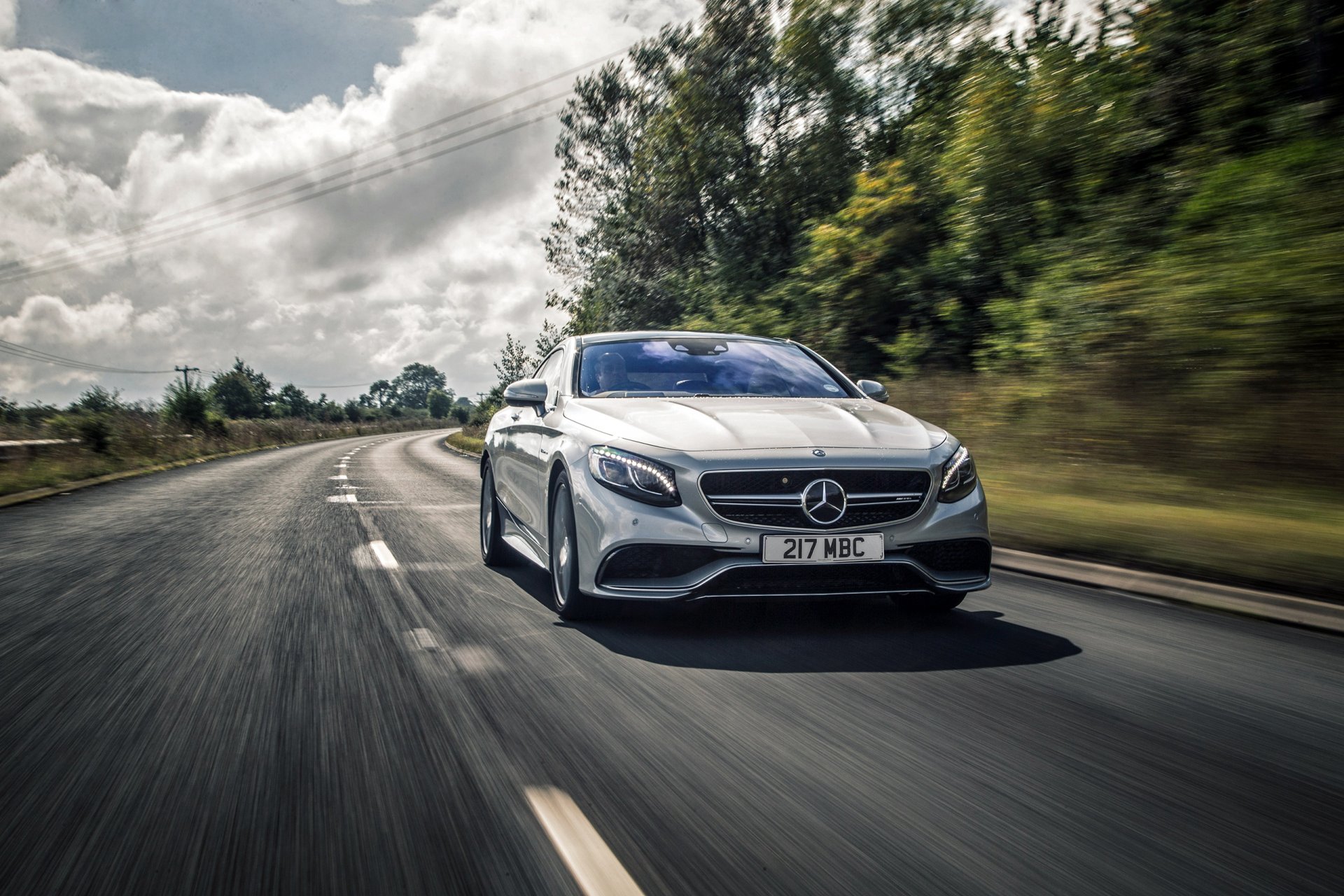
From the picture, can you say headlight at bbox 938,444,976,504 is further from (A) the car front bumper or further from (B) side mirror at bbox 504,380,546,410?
(B) side mirror at bbox 504,380,546,410

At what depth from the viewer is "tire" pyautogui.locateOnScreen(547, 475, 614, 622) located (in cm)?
527

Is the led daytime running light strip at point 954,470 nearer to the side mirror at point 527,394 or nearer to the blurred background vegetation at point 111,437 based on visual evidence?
the side mirror at point 527,394

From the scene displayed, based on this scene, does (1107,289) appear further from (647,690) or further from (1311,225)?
(647,690)

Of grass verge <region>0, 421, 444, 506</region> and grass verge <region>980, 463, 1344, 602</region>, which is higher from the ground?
grass verge <region>980, 463, 1344, 602</region>

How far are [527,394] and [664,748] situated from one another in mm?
3399

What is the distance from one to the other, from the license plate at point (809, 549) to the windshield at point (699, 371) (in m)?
1.60

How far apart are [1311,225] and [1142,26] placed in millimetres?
7341

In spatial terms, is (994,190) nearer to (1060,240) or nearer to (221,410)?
(1060,240)

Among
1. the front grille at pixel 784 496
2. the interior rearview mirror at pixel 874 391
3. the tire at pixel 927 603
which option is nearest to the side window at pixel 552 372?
the interior rearview mirror at pixel 874 391

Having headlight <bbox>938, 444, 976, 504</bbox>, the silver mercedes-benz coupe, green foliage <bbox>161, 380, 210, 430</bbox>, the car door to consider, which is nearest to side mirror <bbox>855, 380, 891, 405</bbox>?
the silver mercedes-benz coupe

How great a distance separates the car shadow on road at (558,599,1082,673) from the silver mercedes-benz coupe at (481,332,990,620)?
209 millimetres

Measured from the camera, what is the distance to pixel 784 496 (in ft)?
15.8

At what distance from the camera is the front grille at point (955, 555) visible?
494 centimetres

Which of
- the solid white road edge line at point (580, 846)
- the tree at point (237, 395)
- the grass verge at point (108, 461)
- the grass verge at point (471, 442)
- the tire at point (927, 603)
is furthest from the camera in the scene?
the tree at point (237, 395)
